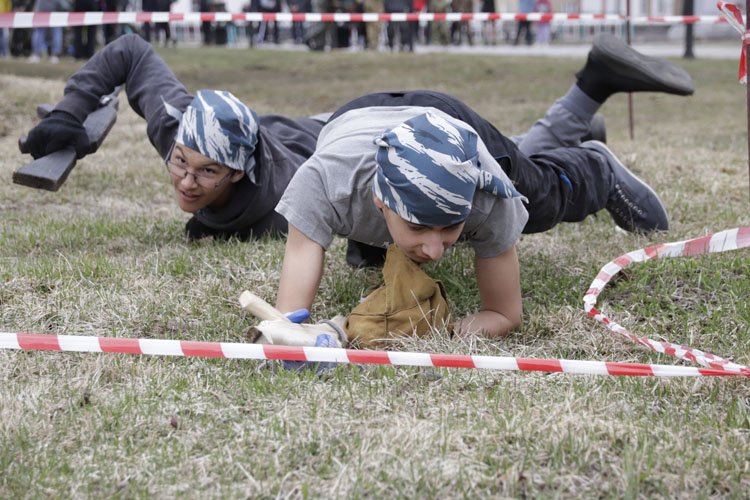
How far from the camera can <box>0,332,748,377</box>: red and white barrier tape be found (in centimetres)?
277

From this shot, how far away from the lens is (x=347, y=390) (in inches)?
112

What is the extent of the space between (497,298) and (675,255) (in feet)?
3.87

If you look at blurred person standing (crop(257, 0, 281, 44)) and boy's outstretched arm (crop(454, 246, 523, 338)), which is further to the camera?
blurred person standing (crop(257, 0, 281, 44))

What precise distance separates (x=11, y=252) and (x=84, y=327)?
1.41 metres

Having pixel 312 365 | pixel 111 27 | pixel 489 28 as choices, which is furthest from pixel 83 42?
pixel 489 28

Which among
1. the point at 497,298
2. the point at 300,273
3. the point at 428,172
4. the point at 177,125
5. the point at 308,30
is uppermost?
the point at 308,30

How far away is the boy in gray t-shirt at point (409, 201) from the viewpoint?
2922 mm

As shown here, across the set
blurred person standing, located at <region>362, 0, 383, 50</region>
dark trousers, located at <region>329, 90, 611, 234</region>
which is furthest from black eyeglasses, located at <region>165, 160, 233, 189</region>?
blurred person standing, located at <region>362, 0, 383, 50</region>

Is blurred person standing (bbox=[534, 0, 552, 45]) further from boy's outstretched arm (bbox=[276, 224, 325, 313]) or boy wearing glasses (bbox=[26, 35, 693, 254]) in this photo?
boy's outstretched arm (bbox=[276, 224, 325, 313])

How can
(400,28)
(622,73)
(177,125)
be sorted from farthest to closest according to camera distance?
(400,28), (622,73), (177,125)

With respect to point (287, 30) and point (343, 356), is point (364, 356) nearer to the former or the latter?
point (343, 356)

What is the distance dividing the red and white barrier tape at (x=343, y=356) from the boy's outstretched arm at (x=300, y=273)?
393mm

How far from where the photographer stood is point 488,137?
3738 millimetres

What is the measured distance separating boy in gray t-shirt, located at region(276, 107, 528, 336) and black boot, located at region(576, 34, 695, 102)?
1.80 metres
